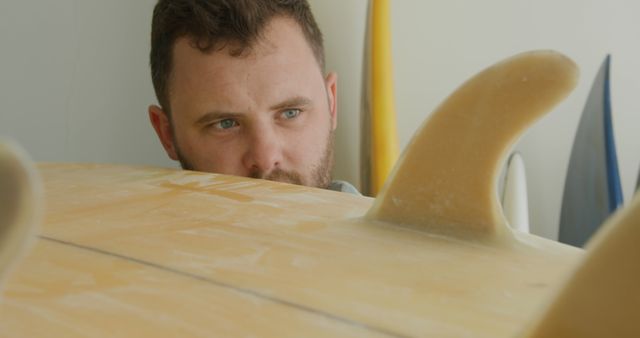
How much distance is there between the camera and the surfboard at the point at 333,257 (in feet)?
0.62

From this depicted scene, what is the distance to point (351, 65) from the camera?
1.79m

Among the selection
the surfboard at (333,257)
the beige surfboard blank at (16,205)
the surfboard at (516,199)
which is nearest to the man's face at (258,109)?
the surfboard at (516,199)

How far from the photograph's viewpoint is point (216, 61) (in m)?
0.95

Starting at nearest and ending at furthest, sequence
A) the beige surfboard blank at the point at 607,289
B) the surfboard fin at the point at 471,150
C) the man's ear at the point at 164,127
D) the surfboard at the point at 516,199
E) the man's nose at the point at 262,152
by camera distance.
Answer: the beige surfboard blank at the point at 607,289, the surfboard fin at the point at 471,150, the man's nose at the point at 262,152, the man's ear at the point at 164,127, the surfboard at the point at 516,199

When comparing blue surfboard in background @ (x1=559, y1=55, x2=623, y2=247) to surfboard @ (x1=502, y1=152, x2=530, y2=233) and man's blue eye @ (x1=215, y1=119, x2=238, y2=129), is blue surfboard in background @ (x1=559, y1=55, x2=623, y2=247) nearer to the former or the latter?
surfboard @ (x1=502, y1=152, x2=530, y2=233)

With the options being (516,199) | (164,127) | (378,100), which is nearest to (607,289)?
(164,127)

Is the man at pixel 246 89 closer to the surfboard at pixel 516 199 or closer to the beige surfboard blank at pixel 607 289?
the surfboard at pixel 516 199

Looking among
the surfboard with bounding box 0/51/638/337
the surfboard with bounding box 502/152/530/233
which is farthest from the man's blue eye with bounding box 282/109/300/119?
the surfboard with bounding box 0/51/638/337

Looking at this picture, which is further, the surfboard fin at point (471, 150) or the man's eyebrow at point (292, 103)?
the man's eyebrow at point (292, 103)

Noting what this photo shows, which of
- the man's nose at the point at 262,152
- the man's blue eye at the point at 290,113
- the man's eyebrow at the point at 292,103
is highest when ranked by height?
the man's eyebrow at the point at 292,103

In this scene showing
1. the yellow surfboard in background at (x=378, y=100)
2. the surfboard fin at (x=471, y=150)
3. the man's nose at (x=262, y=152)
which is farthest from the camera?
the yellow surfboard in background at (x=378, y=100)

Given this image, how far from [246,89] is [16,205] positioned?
79 centimetres

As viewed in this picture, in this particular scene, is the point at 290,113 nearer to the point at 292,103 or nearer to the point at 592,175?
the point at 292,103

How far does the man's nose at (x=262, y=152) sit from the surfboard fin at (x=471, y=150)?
0.59 meters
